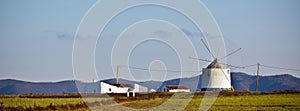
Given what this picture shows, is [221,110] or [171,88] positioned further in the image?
[171,88]

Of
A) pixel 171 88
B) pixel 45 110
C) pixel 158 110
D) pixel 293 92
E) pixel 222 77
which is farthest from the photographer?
pixel 171 88

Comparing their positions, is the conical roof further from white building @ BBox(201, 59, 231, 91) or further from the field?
the field

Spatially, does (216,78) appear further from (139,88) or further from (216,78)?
(139,88)

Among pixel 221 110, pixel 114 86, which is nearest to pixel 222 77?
pixel 114 86

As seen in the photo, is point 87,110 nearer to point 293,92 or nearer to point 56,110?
point 56,110

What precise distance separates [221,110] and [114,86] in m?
71.4

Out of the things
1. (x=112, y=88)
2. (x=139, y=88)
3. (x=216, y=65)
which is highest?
(x=216, y=65)

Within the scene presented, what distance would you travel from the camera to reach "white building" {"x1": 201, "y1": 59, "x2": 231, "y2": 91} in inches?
4262

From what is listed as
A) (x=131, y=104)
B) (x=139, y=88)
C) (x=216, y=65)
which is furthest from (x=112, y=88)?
(x=131, y=104)

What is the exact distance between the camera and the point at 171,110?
4366 centimetres

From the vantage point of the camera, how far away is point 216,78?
10888 centimetres

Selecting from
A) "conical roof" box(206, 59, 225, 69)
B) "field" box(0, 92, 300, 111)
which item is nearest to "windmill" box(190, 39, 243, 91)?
"conical roof" box(206, 59, 225, 69)

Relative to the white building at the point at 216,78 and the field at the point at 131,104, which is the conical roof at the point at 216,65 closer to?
the white building at the point at 216,78

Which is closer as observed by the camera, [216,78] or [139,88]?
[216,78]
